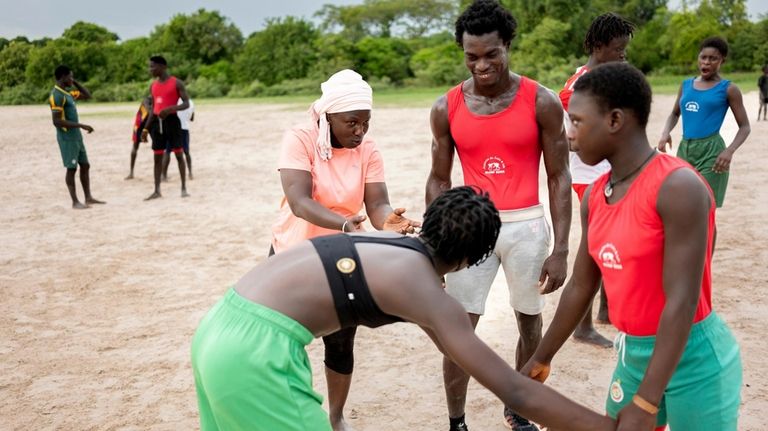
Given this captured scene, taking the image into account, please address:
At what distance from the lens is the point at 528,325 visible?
398 centimetres

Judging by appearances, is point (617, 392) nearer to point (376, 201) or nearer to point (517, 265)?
point (517, 265)

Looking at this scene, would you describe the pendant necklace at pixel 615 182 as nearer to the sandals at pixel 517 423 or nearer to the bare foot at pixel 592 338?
the sandals at pixel 517 423

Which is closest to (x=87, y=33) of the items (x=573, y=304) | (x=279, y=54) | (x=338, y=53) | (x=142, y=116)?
(x=279, y=54)

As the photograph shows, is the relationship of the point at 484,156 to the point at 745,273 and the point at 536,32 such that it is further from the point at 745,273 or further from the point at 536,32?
the point at 536,32

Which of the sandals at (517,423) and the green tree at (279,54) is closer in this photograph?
the sandals at (517,423)

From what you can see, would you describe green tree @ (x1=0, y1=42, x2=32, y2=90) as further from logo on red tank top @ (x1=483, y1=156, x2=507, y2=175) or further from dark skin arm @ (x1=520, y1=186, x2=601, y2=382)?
dark skin arm @ (x1=520, y1=186, x2=601, y2=382)

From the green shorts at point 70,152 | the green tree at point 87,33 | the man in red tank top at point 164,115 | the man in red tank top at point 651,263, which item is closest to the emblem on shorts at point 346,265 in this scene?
the man in red tank top at point 651,263

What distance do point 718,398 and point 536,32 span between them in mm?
45292

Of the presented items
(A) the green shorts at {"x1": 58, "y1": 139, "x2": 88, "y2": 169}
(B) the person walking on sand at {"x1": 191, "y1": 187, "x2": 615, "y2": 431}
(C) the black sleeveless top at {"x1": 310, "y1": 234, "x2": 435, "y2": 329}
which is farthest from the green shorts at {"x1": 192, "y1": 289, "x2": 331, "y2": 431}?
(A) the green shorts at {"x1": 58, "y1": 139, "x2": 88, "y2": 169}

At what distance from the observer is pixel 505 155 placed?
3756mm

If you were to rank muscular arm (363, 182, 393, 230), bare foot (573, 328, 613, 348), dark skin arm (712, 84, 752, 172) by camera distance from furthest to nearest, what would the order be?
1. dark skin arm (712, 84, 752, 172)
2. bare foot (573, 328, 613, 348)
3. muscular arm (363, 182, 393, 230)

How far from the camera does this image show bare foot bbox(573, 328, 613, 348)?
204 inches

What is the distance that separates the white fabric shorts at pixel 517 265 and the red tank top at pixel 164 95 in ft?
28.0

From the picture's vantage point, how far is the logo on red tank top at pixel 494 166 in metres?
3.78
